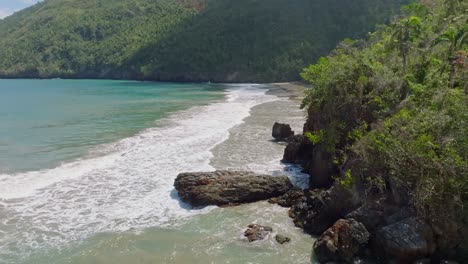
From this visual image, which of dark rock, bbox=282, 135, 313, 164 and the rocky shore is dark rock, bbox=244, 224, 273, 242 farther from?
dark rock, bbox=282, 135, 313, 164

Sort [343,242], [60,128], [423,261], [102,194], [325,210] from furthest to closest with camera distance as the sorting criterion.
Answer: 1. [60,128]
2. [102,194]
3. [325,210]
4. [343,242]
5. [423,261]

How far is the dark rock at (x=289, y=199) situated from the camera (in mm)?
16141

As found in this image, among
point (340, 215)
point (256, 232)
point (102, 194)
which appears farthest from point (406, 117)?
point (102, 194)

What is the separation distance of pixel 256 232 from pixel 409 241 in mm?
4642

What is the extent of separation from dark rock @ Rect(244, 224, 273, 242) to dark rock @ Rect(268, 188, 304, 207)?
251 centimetres

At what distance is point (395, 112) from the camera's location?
1503 cm

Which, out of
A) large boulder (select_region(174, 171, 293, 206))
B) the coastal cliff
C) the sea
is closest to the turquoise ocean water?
the sea

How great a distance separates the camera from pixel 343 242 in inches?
462

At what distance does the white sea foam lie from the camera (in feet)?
47.5

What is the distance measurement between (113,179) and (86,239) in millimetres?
Answer: 6334

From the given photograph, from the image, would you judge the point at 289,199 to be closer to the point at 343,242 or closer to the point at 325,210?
the point at 325,210

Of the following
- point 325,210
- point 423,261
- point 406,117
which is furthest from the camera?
point 325,210

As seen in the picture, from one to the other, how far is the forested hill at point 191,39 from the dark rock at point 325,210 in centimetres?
8221

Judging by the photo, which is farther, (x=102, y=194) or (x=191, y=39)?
(x=191, y=39)
